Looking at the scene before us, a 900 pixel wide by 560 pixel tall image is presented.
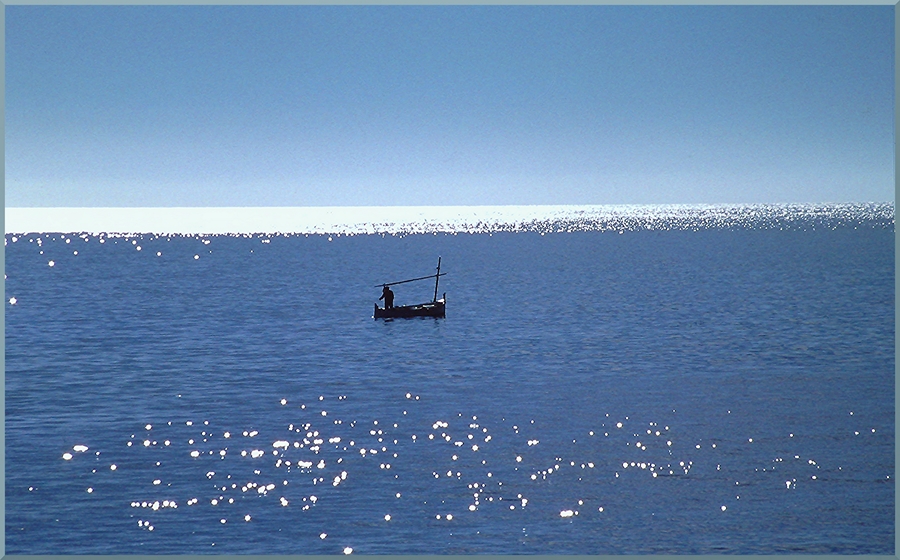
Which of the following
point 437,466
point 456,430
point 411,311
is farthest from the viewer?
point 411,311

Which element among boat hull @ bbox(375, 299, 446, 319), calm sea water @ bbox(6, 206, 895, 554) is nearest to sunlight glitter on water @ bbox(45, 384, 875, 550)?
calm sea water @ bbox(6, 206, 895, 554)

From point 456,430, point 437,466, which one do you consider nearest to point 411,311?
point 456,430

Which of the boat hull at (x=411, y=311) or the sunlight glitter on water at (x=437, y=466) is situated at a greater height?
the boat hull at (x=411, y=311)

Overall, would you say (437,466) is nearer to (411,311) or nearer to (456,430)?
(456,430)

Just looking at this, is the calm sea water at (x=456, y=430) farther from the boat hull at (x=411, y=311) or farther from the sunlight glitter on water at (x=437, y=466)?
the boat hull at (x=411, y=311)

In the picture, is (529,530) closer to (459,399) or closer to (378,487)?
(378,487)

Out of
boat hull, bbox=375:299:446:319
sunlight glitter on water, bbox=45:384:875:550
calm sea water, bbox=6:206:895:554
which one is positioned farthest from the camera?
boat hull, bbox=375:299:446:319

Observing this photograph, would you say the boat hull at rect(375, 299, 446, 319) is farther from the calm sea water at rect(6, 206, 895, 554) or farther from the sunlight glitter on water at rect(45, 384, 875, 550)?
the sunlight glitter on water at rect(45, 384, 875, 550)

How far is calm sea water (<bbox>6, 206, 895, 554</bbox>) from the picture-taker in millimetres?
25750

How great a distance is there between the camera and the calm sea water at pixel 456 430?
84.5ft

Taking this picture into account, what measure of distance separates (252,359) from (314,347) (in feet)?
19.6

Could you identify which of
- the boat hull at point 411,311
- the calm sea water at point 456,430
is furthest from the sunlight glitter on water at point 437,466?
the boat hull at point 411,311

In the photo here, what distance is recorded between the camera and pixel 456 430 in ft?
118

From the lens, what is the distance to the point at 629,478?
30.0 m
